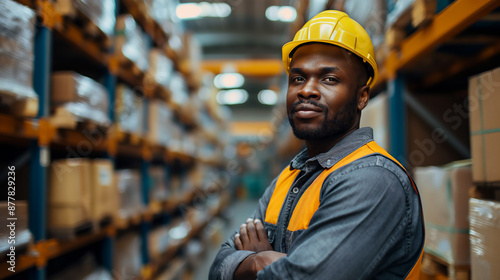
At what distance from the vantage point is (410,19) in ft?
8.14

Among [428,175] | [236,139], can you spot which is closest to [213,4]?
[428,175]

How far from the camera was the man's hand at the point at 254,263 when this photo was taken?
1444 mm

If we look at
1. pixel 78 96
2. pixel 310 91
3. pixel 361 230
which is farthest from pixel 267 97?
pixel 361 230

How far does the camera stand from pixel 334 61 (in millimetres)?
1563

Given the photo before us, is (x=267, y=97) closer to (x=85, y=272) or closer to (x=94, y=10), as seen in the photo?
(x=94, y=10)

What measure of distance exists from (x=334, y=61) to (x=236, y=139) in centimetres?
2154

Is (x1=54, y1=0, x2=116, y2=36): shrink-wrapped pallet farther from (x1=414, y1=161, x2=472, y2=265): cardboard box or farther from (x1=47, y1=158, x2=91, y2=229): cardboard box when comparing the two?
(x1=414, y1=161, x2=472, y2=265): cardboard box

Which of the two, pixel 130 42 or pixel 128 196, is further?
pixel 128 196

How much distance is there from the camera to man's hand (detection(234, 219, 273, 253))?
159 cm

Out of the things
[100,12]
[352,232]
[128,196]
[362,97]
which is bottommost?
[128,196]

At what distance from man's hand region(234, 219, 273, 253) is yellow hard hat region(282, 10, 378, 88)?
876 mm

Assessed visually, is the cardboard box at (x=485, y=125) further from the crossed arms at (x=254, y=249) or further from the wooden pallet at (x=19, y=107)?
the wooden pallet at (x=19, y=107)

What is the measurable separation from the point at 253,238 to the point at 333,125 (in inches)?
24.5

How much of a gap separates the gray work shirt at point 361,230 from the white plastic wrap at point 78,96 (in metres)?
2.10
